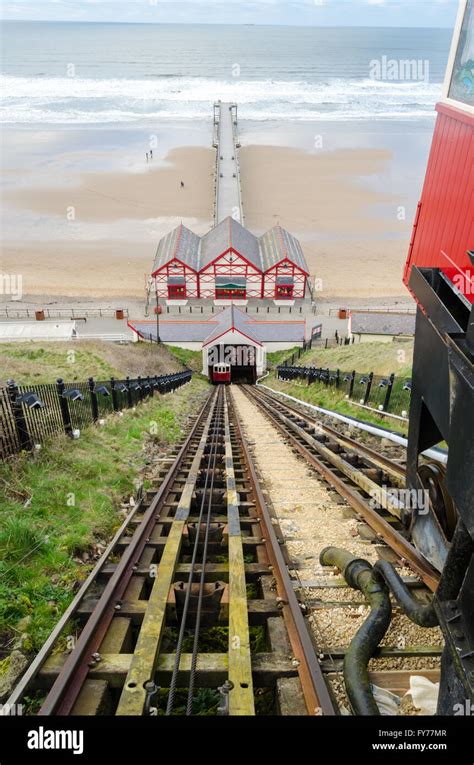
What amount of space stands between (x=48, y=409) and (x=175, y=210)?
4415 centimetres

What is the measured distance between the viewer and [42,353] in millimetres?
20828

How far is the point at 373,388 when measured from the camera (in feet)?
48.9

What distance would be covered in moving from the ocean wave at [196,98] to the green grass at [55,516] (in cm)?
8515

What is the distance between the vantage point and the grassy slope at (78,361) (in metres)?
16.4

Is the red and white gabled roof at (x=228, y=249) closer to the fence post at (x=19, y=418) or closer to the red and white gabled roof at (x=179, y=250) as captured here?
the red and white gabled roof at (x=179, y=250)

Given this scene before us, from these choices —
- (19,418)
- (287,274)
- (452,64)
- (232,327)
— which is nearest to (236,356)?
(232,327)

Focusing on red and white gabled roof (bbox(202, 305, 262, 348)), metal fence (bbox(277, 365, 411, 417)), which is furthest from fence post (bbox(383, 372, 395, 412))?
red and white gabled roof (bbox(202, 305, 262, 348))

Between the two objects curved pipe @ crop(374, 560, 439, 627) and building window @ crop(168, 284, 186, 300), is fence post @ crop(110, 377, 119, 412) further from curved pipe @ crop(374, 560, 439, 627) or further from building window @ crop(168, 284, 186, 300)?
building window @ crop(168, 284, 186, 300)

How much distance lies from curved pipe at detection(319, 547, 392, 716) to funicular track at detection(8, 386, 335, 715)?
0.58 feet

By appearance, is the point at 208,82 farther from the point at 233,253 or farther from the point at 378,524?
the point at 378,524

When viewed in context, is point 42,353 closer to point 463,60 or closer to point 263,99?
point 463,60

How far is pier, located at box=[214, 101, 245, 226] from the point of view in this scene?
47.4 meters
